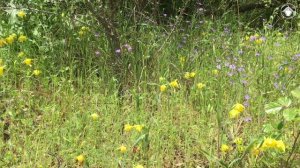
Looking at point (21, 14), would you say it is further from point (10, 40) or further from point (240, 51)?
→ point (240, 51)

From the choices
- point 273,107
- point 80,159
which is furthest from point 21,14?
point 273,107

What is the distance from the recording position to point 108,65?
3365 millimetres

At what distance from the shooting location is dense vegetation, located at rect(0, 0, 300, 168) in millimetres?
2443

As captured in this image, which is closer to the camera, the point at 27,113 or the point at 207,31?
the point at 27,113

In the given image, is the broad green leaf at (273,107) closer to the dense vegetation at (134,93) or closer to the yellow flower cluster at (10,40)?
the dense vegetation at (134,93)

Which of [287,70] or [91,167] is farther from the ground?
[287,70]

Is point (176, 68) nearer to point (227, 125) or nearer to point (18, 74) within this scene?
point (227, 125)

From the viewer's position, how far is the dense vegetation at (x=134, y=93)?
2.44 meters

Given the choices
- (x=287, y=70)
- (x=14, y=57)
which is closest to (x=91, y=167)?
(x=14, y=57)

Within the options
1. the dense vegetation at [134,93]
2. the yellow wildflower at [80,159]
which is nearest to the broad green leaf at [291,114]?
the dense vegetation at [134,93]

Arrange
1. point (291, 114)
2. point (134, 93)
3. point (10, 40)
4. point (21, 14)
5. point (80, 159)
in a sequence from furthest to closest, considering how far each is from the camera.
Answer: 1. point (21, 14)
2. point (10, 40)
3. point (134, 93)
4. point (80, 159)
5. point (291, 114)

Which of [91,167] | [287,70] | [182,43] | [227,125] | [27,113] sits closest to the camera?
[91,167]

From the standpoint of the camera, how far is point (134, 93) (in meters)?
2.97

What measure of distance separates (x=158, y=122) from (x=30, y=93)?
98 centimetres
